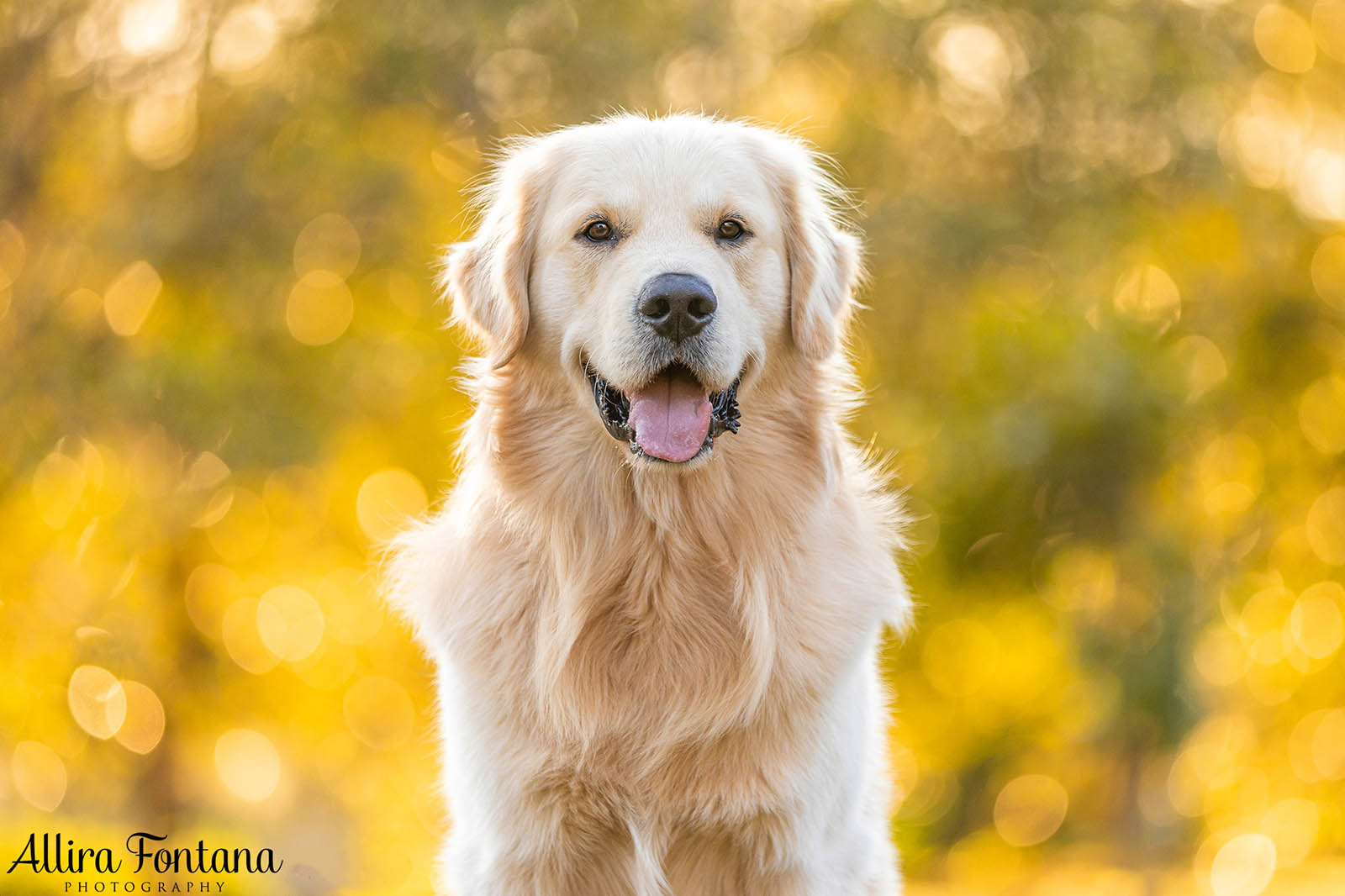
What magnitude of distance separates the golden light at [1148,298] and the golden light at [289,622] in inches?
284

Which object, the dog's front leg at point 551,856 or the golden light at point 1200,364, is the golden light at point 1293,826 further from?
the dog's front leg at point 551,856

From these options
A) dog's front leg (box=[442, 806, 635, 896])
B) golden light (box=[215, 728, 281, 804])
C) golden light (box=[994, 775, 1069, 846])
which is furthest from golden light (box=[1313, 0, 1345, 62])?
golden light (box=[215, 728, 281, 804])

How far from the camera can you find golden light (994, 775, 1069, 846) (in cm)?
1234

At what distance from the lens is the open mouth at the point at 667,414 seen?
322 cm

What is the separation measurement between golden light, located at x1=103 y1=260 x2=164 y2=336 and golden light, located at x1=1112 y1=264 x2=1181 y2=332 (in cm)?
715

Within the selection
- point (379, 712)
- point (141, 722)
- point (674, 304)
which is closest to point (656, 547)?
point (674, 304)

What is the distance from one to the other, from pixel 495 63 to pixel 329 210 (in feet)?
5.25

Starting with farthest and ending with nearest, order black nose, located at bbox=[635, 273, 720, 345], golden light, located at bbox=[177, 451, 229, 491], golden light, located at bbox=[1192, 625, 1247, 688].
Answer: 1. golden light, located at bbox=[1192, 625, 1247, 688]
2. golden light, located at bbox=[177, 451, 229, 491]
3. black nose, located at bbox=[635, 273, 720, 345]

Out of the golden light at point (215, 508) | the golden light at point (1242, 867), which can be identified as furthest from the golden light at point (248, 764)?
the golden light at point (1242, 867)

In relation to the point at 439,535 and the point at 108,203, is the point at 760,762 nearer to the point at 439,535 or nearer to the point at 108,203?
the point at 439,535

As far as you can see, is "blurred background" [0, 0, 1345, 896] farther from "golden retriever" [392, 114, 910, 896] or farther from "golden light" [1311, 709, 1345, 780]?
"golden retriever" [392, 114, 910, 896]

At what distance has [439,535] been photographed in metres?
3.74

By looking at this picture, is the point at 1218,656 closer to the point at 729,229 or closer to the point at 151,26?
the point at 729,229

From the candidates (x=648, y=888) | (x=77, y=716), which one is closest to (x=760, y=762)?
(x=648, y=888)
